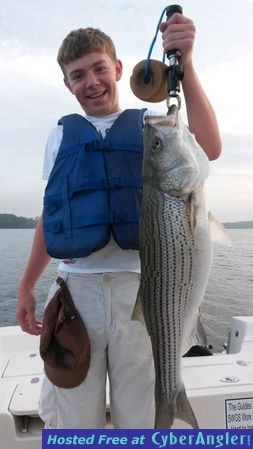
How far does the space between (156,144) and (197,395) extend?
7.14 feet

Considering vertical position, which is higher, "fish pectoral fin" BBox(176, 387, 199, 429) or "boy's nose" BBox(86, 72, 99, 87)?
"boy's nose" BBox(86, 72, 99, 87)

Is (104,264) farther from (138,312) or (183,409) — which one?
(183,409)

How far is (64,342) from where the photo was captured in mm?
2891

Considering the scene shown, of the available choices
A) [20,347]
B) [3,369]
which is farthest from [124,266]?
[20,347]

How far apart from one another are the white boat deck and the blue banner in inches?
31.0

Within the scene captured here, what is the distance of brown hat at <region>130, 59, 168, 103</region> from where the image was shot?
8.52 feet

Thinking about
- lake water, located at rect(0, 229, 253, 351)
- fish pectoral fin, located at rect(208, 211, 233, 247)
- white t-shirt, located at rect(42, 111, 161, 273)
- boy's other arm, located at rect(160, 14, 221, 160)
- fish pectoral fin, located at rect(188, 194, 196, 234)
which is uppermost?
boy's other arm, located at rect(160, 14, 221, 160)

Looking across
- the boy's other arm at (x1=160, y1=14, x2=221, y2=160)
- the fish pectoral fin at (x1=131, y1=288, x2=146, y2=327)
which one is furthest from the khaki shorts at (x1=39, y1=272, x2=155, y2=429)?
the boy's other arm at (x1=160, y1=14, x2=221, y2=160)

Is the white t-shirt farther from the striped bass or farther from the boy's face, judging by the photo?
the boy's face

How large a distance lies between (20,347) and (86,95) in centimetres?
330

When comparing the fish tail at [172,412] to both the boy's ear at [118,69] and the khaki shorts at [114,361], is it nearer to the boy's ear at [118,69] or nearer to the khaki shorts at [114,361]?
the khaki shorts at [114,361]

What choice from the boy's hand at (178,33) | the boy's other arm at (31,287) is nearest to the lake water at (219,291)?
the boy's other arm at (31,287)

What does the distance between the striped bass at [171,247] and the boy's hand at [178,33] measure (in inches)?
13.7

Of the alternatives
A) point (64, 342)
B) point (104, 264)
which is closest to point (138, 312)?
point (104, 264)
